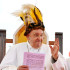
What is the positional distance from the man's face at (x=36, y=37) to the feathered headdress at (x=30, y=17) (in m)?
0.06

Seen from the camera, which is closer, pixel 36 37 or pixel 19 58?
pixel 36 37

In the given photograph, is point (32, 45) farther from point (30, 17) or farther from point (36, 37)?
point (30, 17)

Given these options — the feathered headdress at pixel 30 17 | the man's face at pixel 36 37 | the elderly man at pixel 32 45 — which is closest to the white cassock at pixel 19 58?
the elderly man at pixel 32 45

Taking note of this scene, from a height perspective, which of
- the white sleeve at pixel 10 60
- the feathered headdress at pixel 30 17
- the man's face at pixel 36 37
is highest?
the feathered headdress at pixel 30 17

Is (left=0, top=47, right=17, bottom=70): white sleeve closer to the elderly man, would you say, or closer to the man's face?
the elderly man

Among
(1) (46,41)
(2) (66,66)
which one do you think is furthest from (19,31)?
(2) (66,66)

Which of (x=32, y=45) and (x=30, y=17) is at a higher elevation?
(x=30, y=17)

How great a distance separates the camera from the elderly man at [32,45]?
2.15m

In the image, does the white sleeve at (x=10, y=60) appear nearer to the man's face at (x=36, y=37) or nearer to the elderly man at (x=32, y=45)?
the elderly man at (x=32, y=45)

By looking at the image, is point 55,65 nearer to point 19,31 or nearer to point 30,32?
point 30,32

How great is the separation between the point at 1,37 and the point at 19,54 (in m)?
1.08

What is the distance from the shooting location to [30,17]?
2.31 meters

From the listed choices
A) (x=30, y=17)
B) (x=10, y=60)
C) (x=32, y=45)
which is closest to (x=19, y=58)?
(x=10, y=60)

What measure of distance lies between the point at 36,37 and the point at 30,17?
321 mm
